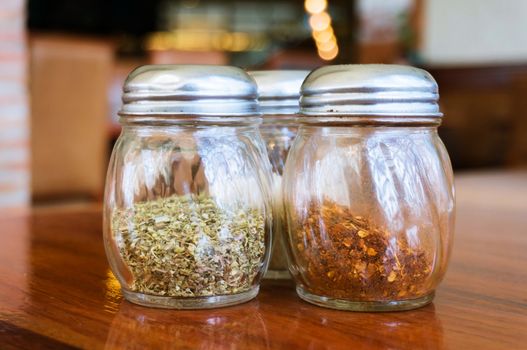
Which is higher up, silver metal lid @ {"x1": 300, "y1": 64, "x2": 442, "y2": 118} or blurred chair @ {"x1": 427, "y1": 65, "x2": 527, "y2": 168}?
silver metal lid @ {"x1": 300, "y1": 64, "x2": 442, "y2": 118}

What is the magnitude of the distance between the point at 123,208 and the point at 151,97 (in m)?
0.09

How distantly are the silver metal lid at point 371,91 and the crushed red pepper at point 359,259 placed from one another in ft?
0.24

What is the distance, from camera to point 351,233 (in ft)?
1.79

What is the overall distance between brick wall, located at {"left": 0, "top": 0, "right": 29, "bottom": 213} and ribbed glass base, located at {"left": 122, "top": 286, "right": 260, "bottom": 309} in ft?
6.18

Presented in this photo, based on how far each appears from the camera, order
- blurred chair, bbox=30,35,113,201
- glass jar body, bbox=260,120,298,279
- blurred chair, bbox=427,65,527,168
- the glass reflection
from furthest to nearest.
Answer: blurred chair, bbox=427,65,527,168 < blurred chair, bbox=30,35,113,201 < glass jar body, bbox=260,120,298,279 < the glass reflection

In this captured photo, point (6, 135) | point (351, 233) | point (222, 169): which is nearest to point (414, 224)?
point (351, 233)

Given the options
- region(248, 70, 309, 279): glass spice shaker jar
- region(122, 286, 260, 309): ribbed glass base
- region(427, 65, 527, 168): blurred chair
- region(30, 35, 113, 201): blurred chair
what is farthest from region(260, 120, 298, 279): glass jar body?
region(427, 65, 527, 168): blurred chair

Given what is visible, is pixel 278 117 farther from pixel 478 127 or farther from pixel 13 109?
pixel 478 127

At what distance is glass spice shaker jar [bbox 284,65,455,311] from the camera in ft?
1.78

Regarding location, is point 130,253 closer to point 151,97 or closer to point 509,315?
point 151,97

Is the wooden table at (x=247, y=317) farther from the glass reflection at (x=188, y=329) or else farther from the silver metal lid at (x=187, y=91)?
the silver metal lid at (x=187, y=91)

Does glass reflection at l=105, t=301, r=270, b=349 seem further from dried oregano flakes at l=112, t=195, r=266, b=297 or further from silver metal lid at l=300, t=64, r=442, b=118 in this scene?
silver metal lid at l=300, t=64, r=442, b=118

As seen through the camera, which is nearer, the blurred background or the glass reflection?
the glass reflection

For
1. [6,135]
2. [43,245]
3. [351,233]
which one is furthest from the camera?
[6,135]
